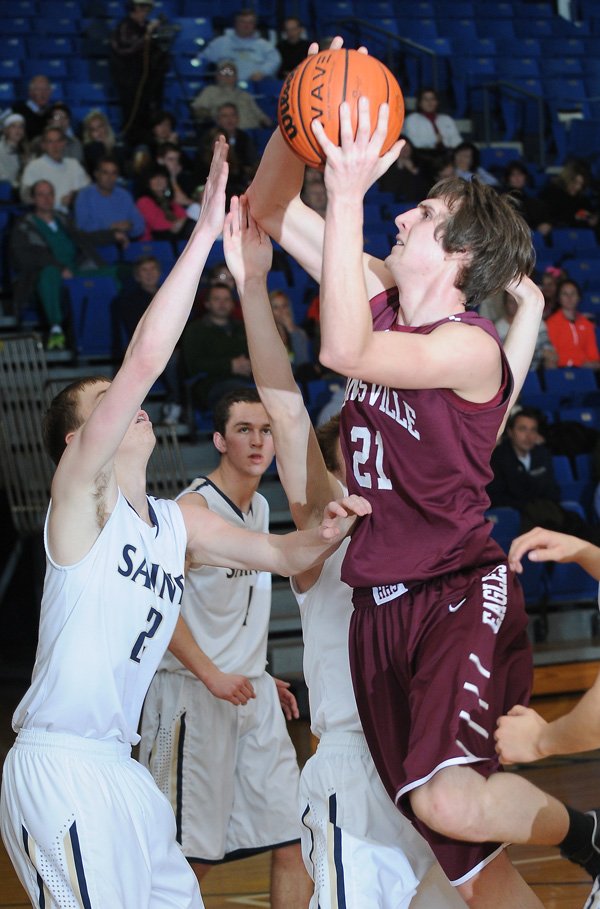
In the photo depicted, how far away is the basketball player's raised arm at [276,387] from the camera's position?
366cm

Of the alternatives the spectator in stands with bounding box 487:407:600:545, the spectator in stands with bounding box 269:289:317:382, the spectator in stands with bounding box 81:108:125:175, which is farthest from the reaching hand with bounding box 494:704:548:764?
the spectator in stands with bounding box 81:108:125:175

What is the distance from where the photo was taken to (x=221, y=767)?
4.78 m

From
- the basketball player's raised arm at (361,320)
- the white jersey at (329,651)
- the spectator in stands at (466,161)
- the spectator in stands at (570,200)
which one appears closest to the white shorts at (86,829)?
the white jersey at (329,651)

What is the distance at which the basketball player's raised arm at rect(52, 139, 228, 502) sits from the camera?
3072mm

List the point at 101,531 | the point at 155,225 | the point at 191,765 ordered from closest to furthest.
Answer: the point at 101,531, the point at 191,765, the point at 155,225

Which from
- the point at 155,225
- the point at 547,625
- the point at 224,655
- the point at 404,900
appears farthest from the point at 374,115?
the point at 155,225

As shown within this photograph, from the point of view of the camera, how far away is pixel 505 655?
3.28 metres

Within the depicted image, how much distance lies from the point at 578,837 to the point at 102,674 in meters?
1.32

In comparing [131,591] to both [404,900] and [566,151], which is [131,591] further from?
[566,151]

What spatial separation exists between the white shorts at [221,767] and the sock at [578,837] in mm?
1520

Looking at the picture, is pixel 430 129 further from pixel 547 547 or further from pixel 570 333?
pixel 547 547

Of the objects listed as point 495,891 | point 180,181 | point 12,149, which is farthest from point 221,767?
point 12,149

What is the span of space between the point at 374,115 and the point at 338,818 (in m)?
1.83

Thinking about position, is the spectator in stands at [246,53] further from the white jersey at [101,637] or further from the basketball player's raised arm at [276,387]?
the white jersey at [101,637]
